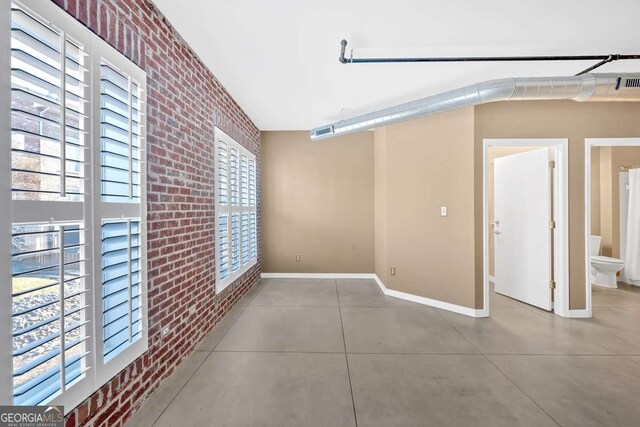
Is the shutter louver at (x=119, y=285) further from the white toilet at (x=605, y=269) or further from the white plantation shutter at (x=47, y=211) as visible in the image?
the white toilet at (x=605, y=269)

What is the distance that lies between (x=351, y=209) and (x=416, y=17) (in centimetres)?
342

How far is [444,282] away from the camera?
11.9 feet

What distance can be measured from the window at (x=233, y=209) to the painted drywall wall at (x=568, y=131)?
10.6ft

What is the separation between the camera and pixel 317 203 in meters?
5.17

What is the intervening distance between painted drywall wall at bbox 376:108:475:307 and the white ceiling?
0.69m

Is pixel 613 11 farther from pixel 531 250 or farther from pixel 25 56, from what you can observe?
pixel 25 56

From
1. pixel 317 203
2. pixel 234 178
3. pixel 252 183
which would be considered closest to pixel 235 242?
pixel 234 178

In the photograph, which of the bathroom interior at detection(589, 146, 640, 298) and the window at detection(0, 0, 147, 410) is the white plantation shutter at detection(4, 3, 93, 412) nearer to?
the window at detection(0, 0, 147, 410)

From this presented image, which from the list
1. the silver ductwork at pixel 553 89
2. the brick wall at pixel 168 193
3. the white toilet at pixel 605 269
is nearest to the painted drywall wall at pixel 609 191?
the white toilet at pixel 605 269

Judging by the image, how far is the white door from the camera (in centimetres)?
350

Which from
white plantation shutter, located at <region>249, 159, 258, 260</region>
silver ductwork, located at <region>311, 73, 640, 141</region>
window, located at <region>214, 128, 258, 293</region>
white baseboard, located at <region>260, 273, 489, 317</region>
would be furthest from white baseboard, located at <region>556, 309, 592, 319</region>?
white plantation shutter, located at <region>249, 159, 258, 260</region>

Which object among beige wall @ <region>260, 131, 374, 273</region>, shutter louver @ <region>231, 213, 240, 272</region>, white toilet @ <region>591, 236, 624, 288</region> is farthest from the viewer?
beige wall @ <region>260, 131, 374, 273</region>

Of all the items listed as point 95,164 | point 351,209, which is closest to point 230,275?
point 95,164

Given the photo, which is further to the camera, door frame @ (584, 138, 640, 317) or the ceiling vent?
door frame @ (584, 138, 640, 317)
